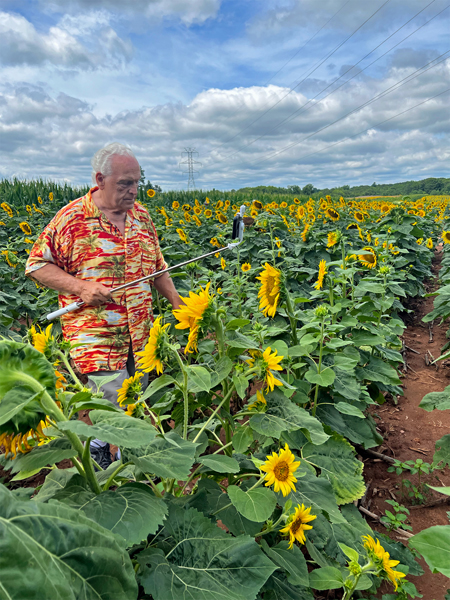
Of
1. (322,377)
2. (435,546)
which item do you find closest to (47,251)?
(322,377)

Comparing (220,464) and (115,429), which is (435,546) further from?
(115,429)

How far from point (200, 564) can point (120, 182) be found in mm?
2350

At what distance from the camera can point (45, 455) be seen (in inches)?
34.9

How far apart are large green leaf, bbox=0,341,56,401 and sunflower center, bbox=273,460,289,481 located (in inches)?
31.0

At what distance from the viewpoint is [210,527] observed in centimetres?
101

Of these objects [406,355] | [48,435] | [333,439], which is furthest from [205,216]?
[48,435]

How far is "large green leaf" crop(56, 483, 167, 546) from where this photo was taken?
80cm

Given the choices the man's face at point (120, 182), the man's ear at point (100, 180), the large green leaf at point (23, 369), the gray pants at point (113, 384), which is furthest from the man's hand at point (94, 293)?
the large green leaf at point (23, 369)

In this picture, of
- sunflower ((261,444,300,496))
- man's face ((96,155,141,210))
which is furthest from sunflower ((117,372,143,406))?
man's face ((96,155,141,210))

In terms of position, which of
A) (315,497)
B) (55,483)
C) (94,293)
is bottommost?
(315,497)

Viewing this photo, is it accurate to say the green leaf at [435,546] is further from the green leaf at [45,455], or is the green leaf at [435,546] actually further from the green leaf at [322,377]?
the green leaf at [322,377]

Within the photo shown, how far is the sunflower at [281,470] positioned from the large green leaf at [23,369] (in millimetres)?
761

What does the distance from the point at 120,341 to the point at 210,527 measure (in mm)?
1998

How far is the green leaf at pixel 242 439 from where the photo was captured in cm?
140
